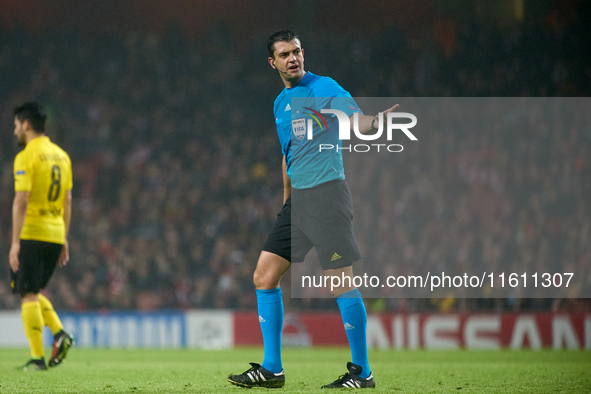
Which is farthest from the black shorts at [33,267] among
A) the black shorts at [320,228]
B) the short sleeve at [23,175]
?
the black shorts at [320,228]

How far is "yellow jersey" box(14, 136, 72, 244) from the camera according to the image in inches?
228

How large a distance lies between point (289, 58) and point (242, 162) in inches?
448

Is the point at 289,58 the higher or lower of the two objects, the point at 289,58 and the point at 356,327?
the higher

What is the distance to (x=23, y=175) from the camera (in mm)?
5738

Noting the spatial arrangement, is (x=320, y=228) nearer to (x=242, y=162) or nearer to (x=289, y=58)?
(x=289, y=58)

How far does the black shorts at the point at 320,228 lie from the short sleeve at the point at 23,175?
2.64 m

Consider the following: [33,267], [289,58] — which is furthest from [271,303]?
[33,267]

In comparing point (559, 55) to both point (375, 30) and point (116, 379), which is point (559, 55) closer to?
point (375, 30)

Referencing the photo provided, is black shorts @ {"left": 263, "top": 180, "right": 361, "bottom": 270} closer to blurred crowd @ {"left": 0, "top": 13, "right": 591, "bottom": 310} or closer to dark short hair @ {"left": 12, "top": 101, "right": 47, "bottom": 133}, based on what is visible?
dark short hair @ {"left": 12, "top": 101, "right": 47, "bottom": 133}

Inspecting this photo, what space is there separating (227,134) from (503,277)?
7444mm

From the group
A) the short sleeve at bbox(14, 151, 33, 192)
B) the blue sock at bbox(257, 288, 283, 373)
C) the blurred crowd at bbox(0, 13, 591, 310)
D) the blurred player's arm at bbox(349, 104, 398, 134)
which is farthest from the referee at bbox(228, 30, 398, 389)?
the blurred crowd at bbox(0, 13, 591, 310)

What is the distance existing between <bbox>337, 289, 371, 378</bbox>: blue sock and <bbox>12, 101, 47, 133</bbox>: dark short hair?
11.2 feet

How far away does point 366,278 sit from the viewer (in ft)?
40.1

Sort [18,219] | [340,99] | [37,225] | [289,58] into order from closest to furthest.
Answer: [340,99]
[289,58]
[18,219]
[37,225]
